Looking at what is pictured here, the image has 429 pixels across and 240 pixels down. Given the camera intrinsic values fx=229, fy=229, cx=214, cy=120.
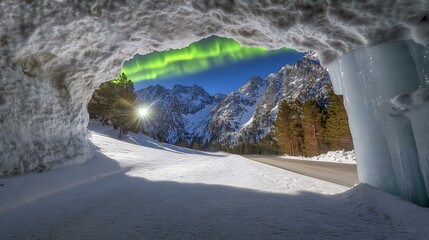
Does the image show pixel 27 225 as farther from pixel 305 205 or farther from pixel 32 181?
pixel 305 205

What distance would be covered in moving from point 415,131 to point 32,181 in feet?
25.6

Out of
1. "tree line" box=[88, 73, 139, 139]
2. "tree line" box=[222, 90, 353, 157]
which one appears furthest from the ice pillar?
"tree line" box=[88, 73, 139, 139]

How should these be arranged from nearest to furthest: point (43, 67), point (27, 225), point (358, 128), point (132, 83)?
point (27, 225)
point (358, 128)
point (43, 67)
point (132, 83)

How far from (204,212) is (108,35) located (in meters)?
4.93

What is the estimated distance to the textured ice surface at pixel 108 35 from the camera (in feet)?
11.8

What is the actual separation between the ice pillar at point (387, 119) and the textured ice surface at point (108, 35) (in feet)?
0.99

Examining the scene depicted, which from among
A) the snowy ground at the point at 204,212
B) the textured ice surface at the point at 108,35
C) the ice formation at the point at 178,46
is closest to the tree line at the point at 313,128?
the snowy ground at the point at 204,212

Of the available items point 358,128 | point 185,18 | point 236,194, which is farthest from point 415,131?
point 185,18

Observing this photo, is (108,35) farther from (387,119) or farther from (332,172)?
(332,172)

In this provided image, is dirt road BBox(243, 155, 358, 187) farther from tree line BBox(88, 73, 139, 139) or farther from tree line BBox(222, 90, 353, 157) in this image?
tree line BBox(88, 73, 139, 139)

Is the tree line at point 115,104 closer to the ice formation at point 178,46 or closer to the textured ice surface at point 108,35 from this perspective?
the ice formation at point 178,46

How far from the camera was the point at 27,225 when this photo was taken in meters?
3.48

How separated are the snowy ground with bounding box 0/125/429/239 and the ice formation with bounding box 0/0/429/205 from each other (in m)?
0.62

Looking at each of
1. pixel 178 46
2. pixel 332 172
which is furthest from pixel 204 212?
pixel 332 172
